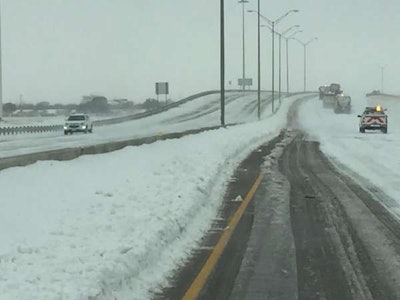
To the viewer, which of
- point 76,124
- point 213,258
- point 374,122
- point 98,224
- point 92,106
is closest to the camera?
point 213,258

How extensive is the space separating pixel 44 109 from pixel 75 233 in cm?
12532

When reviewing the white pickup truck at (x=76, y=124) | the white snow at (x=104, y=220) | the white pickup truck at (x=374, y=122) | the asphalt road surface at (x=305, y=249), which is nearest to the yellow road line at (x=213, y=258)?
the asphalt road surface at (x=305, y=249)

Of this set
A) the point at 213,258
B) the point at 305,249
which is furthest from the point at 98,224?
the point at 305,249

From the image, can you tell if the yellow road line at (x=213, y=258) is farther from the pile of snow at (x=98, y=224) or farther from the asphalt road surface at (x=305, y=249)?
the pile of snow at (x=98, y=224)

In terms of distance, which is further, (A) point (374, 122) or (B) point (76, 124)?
(B) point (76, 124)

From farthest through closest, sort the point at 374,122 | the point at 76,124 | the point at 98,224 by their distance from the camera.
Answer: the point at 76,124 < the point at 374,122 < the point at 98,224

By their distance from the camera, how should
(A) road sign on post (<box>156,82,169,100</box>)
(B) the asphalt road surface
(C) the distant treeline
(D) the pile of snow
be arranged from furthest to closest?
(C) the distant treeline, (A) road sign on post (<box>156,82,169,100</box>), (B) the asphalt road surface, (D) the pile of snow

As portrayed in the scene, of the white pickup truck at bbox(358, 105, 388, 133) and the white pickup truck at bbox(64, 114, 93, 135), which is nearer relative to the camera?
the white pickup truck at bbox(358, 105, 388, 133)

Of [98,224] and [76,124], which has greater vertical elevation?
[98,224]

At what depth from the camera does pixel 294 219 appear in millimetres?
11484

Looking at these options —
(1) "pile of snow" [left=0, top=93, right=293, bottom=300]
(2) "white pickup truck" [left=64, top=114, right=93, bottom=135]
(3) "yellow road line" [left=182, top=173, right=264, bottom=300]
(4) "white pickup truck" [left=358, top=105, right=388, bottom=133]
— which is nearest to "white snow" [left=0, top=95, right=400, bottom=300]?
(1) "pile of snow" [left=0, top=93, right=293, bottom=300]

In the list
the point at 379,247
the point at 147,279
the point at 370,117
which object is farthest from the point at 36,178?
the point at 370,117

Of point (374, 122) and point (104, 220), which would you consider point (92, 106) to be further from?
point (104, 220)

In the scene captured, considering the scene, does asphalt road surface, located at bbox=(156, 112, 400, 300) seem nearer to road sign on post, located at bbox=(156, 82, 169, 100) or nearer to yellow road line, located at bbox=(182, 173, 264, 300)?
yellow road line, located at bbox=(182, 173, 264, 300)
